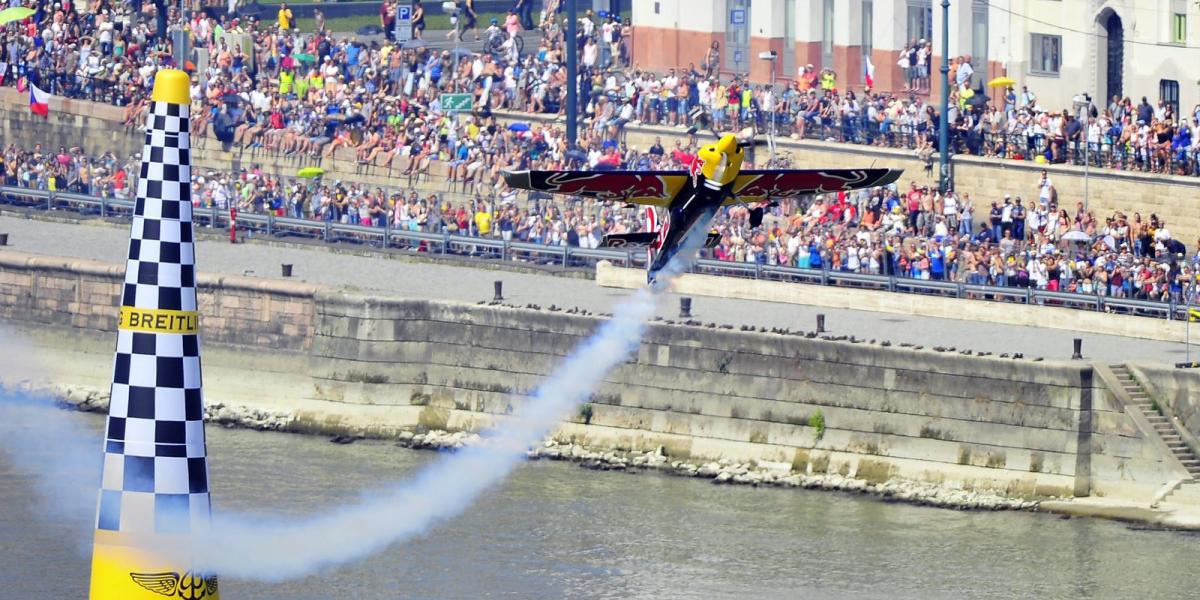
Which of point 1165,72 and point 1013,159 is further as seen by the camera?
point 1165,72

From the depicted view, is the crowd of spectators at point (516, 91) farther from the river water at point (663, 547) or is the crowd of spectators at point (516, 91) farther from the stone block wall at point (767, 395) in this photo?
the river water at point (663, 547)

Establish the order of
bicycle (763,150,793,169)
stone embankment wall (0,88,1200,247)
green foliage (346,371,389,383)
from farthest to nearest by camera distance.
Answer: bicycle (763,150,793,169), green foliage (346,371,389,383), stone embankment wall (0,88,1200,247)

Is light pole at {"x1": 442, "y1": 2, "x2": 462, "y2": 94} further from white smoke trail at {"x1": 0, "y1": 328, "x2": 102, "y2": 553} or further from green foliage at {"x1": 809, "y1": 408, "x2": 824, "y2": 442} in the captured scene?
green foliage at {"x1": 809, "y1": 408, "x2": 824, "y2": 442}

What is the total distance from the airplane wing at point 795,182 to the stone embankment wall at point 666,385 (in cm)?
1387

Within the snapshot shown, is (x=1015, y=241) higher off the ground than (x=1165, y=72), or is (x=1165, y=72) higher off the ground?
(x=1165, y=72)

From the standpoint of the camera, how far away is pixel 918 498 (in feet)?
152

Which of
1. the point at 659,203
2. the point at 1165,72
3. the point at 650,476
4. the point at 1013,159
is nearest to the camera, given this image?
the point at 659,203

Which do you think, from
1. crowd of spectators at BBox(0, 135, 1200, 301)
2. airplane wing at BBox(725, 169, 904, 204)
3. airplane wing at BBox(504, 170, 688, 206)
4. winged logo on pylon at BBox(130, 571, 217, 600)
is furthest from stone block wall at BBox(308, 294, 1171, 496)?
winged logo on pylon at BBox(130, 571, 217, 600)

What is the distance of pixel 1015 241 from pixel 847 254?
3781 mm

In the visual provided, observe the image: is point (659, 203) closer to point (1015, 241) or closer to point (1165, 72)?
point (1015, 241)

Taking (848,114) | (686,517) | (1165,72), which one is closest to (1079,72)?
(1165,72)

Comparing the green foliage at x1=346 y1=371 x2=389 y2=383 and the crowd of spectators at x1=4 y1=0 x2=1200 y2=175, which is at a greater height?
the crowd of spectators at x1=4 y1=0 x2=1200 y2=175

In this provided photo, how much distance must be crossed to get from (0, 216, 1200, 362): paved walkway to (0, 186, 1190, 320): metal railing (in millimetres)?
492

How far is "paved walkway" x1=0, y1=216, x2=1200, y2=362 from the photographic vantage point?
47.6m
